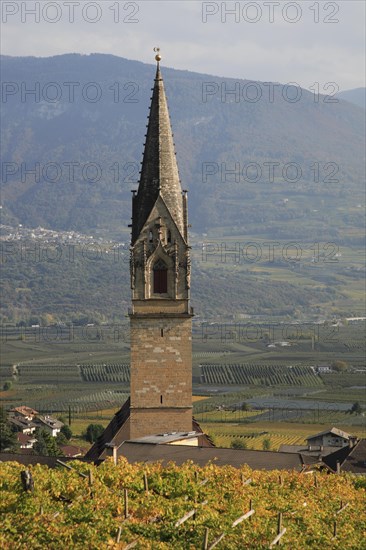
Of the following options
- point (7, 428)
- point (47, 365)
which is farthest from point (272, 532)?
point (47, 365)

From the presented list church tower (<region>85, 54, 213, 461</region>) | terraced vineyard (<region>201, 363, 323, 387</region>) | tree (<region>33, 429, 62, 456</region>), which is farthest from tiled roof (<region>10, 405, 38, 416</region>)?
church tower (<region>85, 54, 213, 461</region>)

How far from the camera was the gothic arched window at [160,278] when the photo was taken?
162ft

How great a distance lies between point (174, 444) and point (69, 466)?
10.9 meters

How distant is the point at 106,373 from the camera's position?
170 m

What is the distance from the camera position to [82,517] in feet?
99.8

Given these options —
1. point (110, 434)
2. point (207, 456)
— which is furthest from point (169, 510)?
point (110, 434)

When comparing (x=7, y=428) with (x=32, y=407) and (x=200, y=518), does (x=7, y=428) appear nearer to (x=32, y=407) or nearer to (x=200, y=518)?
(x=32, y=407)

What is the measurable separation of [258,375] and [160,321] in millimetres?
119813

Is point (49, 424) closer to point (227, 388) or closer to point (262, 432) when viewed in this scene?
point (262, 432)

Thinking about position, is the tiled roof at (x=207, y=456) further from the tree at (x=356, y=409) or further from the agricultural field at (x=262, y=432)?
the tree at (x=356, y=409)

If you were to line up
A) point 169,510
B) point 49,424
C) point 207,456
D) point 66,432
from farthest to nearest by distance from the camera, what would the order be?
point 49,424
point 66,432
point 207,456
point 169,510

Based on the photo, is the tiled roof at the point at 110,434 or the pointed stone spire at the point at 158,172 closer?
the pointed stone spire at the point at 158,172

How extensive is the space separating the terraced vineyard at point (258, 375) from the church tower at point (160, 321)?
10933cm

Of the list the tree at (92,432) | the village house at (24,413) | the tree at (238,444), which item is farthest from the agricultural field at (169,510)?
the village house at (24,413)
